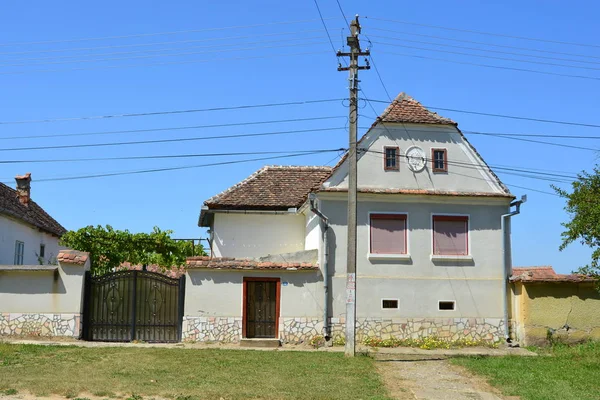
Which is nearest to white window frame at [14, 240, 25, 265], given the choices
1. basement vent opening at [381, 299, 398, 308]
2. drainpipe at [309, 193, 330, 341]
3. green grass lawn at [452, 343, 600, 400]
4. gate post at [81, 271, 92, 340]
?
gate post at [81, 271, 92, 340]

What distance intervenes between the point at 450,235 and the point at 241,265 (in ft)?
22.8

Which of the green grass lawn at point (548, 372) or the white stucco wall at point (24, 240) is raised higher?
the white stucco wall at point (24, 240)

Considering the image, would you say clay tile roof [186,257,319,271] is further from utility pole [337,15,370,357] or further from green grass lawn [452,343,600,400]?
green grass lawn [452,343,600,400]

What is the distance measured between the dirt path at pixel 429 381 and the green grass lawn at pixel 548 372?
41 centimetres

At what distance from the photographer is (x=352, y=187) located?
18.2 metres

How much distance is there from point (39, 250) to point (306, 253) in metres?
17.9

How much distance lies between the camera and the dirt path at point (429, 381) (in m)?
13.6

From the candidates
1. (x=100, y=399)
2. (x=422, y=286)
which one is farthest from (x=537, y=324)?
(x=100, y=399)

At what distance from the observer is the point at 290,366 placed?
1619 centimetres

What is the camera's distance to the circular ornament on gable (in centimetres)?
2230

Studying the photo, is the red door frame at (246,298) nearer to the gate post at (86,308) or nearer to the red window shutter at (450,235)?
the gate post at (86,308)

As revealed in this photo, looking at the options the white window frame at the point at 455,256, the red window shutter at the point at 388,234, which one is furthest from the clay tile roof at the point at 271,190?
the white window frame at the point at 455,256

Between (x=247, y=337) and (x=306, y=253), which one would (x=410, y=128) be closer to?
(x=306, y=253)

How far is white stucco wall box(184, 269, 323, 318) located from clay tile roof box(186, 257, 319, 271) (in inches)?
8.0
